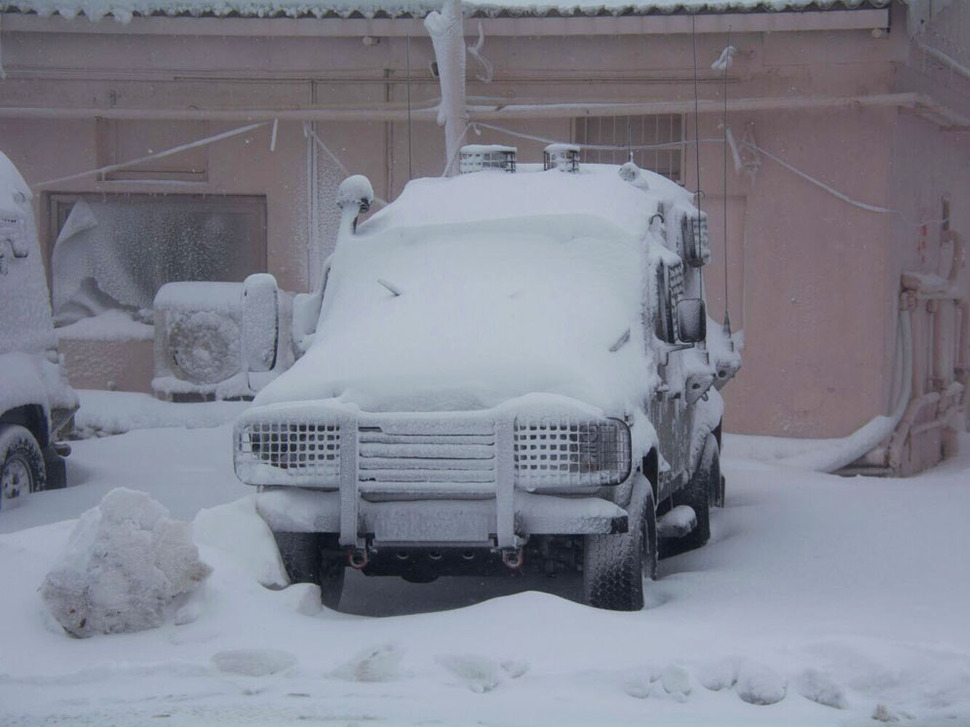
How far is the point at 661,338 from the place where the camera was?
7.72 meters

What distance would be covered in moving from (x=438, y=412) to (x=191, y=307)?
28.1 ft

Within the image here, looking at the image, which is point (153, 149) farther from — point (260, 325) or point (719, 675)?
point (719, 675)

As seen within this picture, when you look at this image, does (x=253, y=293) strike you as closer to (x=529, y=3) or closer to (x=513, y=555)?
(x=513, y=555)

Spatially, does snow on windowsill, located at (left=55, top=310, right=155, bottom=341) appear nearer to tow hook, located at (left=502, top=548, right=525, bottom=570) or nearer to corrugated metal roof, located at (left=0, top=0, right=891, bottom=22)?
corrugated metal roof, located at (left=0, top=0, right=891, bottom=22)

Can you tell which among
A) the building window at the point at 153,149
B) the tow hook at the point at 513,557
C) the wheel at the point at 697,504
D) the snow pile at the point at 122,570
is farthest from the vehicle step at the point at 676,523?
the building window at the point at 153,149

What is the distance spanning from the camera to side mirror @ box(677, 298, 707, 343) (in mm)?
7539

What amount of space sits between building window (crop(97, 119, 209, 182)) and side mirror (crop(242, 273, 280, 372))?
794 cm

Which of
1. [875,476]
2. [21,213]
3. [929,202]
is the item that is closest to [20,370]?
[21,213]

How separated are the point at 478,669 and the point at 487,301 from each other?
91.6 inches

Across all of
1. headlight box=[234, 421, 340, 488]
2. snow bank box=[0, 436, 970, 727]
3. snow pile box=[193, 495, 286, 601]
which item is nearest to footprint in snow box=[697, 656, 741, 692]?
snow bank box=[0, 436, 970, 727]

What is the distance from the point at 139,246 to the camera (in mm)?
15656

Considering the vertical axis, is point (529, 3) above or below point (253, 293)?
above

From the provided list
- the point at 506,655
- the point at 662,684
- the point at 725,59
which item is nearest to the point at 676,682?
the point at 662,684

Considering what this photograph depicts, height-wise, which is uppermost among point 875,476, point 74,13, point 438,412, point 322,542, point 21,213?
point 74,13
